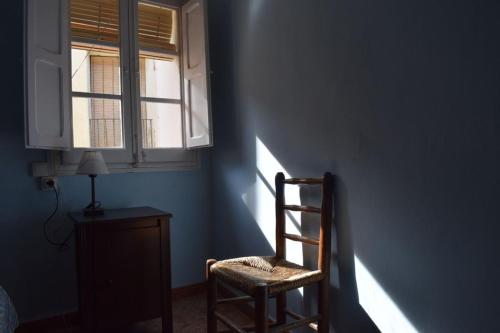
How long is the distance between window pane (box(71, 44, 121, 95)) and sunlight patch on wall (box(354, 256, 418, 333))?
1.90 metres

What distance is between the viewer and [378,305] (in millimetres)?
1453

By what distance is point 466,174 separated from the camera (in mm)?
1154

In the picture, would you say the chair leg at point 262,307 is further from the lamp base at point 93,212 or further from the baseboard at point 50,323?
the baseboard at point 50,323

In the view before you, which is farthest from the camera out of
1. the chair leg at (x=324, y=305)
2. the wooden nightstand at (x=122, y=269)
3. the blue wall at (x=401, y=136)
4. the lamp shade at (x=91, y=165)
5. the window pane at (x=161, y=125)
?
the window pane at (x=161, y=125)

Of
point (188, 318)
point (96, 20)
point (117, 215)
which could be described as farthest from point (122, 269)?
point (96, 20)

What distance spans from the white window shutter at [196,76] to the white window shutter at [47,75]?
79 cm

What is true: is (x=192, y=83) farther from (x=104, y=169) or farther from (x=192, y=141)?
(x=104, y=169)

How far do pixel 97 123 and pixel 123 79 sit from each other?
342 mm

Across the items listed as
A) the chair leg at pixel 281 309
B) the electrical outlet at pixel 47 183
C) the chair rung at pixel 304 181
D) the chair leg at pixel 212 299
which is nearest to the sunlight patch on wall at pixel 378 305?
the chair rung at pixel 304 181

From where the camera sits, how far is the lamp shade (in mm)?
2027

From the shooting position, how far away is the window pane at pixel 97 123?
2.37 m

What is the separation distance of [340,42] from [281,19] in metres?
0.50

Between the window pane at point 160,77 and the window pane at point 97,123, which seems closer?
the window pane at point 97,123

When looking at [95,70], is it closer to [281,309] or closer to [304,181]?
[304,181]
